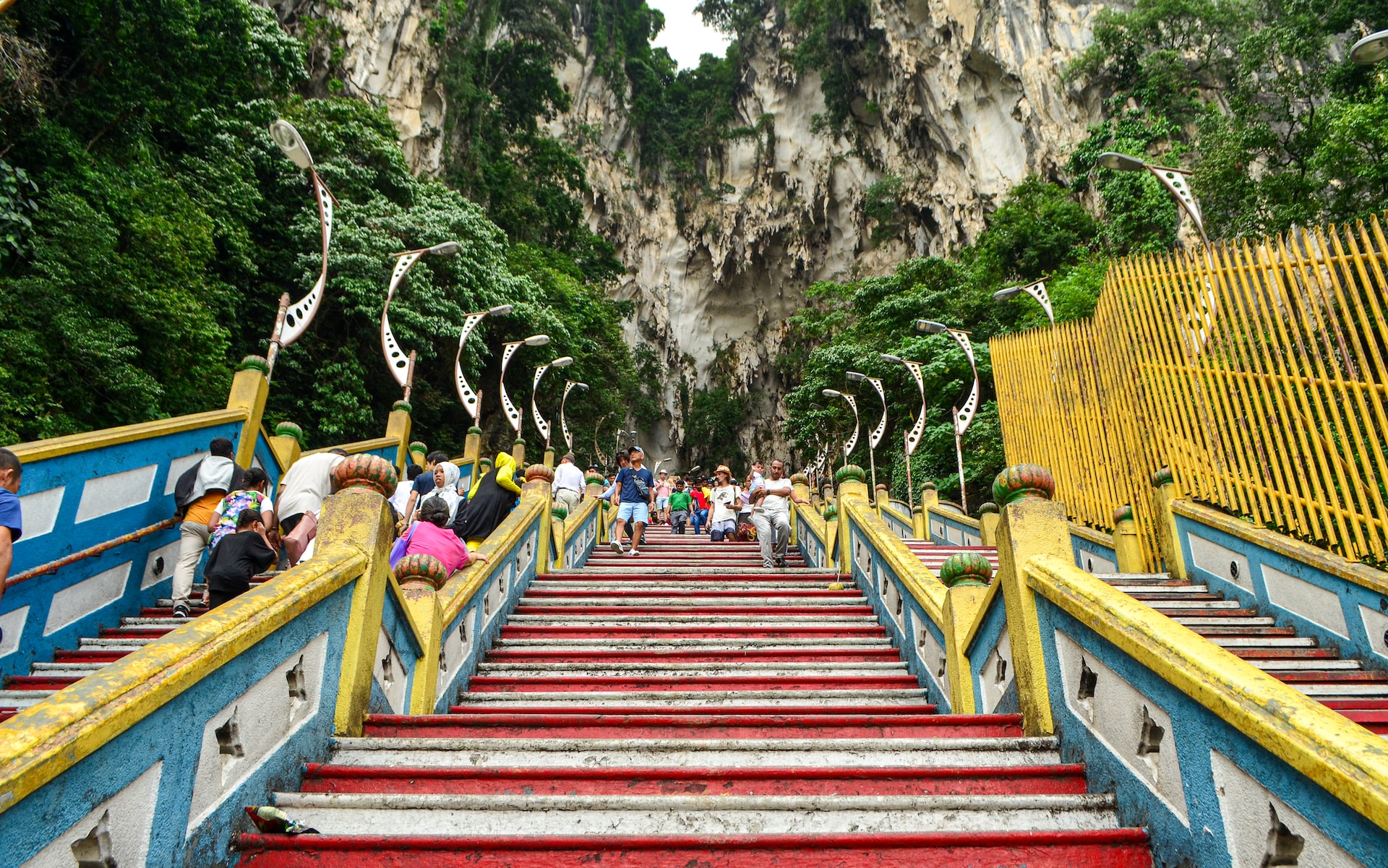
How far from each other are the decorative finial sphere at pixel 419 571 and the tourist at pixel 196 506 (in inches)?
89.9

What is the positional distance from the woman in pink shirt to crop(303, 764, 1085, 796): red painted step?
208 centimetres

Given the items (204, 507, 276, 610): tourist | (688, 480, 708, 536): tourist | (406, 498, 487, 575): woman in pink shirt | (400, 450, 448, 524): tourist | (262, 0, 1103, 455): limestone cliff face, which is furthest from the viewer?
(262, 0, 1103, 455): limestone cliff face

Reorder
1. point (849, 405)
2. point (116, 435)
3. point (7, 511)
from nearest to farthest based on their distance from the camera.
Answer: point (7, 511), point (116, 435), point (849, 405)

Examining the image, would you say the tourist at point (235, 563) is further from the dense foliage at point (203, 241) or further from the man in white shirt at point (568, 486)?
the dense foliage at point (203, 241)

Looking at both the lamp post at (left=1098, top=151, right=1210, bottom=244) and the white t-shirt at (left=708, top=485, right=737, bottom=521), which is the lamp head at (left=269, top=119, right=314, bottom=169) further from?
the lamp post at (left=1098, top=151, right=1210, bottom=244)

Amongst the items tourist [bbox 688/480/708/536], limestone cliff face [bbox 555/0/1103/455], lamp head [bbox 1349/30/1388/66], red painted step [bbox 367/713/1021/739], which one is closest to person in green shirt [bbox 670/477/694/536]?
tourist [bbox 688/480/708/536]

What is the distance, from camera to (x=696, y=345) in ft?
152

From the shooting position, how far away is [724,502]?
35.5 ft

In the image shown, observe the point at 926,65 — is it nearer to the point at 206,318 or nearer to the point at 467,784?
the point at 206,318

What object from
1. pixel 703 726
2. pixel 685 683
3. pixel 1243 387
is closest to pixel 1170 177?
pixel 1243 387

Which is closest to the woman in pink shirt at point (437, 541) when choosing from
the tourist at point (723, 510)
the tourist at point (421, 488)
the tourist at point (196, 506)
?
the tourist at point (196, 506)

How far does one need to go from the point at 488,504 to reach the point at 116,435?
8.75ft

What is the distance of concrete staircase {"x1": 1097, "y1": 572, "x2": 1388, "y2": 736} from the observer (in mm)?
3936

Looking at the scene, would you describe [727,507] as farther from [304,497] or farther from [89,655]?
[89,655]
